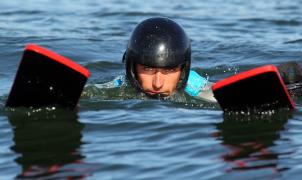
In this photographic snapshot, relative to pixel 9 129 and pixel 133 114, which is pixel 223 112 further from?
pixel 9 129

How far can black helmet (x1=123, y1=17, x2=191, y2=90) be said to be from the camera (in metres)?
8.13

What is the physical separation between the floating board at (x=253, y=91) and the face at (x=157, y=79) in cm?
84

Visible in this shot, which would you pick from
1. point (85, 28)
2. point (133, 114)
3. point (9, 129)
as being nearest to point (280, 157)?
point (133, 114)

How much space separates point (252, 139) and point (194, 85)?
2.07 meters

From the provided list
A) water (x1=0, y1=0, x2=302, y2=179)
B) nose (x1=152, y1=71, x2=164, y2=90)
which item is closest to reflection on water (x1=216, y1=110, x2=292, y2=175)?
water (x1=0, y1=0, x2=302, y2=179)

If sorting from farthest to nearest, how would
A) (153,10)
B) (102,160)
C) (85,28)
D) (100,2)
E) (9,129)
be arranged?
(100,2)
(153,10)
(85,28)
(9,129)
(102,160)

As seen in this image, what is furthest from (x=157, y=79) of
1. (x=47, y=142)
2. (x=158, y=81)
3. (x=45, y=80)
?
(x=47, y=142)

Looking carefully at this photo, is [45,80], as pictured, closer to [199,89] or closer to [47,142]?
[47,142]

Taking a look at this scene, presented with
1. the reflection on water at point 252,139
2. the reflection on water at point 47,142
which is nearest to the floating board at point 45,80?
the reflection on water at point 47,142

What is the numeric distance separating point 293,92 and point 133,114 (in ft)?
5.96

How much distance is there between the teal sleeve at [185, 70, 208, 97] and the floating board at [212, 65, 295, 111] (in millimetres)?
1188

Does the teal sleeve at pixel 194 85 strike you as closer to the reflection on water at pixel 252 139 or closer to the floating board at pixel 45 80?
the reflection on water at pixel 252 139

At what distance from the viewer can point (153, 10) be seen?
17516 mm

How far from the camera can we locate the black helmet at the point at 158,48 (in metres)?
8.13
